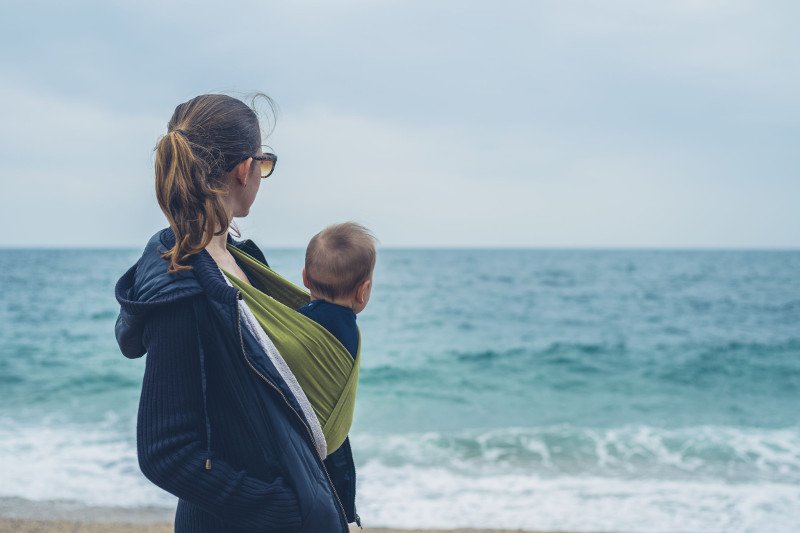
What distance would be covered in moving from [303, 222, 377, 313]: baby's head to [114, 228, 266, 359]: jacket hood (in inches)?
16.4

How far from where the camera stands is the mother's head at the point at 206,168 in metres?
1.36

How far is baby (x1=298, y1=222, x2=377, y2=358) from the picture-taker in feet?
5.67

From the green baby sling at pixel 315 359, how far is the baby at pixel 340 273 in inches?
7.1

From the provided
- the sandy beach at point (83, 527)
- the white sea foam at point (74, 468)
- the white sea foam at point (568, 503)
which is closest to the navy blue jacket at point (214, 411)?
the sandy beach at point (83, 527)

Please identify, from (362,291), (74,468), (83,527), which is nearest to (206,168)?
(362,291)

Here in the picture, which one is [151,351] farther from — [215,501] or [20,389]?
[20,389]

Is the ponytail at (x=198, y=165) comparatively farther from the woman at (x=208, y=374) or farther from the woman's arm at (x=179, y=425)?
the woman's arm at (x=179, y=425)

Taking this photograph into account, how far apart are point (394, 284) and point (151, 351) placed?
29.7 metres

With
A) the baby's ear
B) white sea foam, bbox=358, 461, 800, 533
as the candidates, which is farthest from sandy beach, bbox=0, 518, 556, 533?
the baby's ear

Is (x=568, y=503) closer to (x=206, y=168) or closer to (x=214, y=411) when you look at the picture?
(x=214, y=411)

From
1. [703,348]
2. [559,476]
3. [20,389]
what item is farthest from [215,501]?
[703,348]

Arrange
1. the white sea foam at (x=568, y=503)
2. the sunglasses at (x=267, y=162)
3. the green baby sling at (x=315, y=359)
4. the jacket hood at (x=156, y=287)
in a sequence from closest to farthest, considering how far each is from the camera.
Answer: the jacket hood at (x=156, y=287) → the green baby sling at (x=315, y=359) → the sunglasses at (x=267, y=162) → the white sea foam at (x=568, y=503)

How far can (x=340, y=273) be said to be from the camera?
1757 mm

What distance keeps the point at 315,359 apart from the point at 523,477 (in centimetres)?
558
